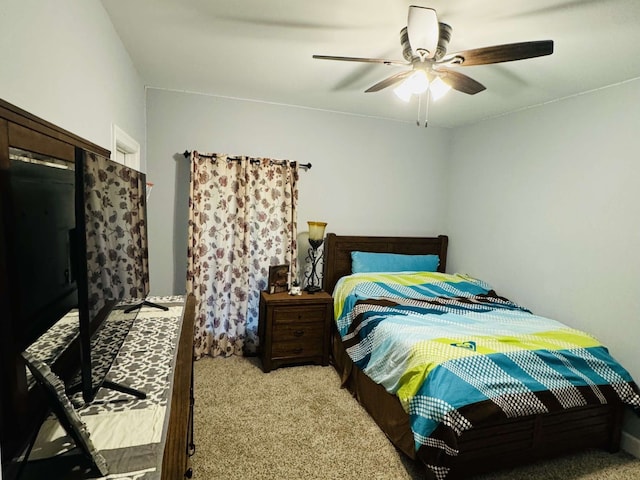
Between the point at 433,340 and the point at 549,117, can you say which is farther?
the point at 549,117

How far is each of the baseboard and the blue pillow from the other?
77.1 inches

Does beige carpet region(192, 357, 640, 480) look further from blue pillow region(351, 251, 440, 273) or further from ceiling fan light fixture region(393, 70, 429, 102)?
ceiling fan light fixture region(393, 70, 429, 102)

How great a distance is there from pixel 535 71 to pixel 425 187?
1.77m

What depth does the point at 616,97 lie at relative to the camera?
236 centimetres

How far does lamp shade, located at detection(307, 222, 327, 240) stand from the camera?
3.24 m

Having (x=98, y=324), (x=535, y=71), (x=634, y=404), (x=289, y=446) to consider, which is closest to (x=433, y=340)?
(x=289, y=446)

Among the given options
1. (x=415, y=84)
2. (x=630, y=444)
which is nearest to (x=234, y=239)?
(x=415, y=84)

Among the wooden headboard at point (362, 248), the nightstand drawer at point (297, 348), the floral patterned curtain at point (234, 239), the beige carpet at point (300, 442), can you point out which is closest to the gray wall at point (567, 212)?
the wooden headboard at point (362, 248)

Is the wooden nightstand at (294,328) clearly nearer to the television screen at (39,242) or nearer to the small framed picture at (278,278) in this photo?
the small framed picture at (278,278)

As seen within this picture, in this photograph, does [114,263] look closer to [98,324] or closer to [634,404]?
[98,324]

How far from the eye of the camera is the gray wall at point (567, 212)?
2.29 meters

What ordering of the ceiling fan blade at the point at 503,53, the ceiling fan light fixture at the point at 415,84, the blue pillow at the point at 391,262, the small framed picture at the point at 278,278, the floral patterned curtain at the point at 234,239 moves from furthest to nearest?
1. the blue pillow at the point at 391,262
2. the small framed picture at the point at 278,278
3. the floral patterned curtain at the point at 234,239
4. the ceiling fan light fixture at the point at 415,84
5. the ceiling fan blade at the point at 503,53

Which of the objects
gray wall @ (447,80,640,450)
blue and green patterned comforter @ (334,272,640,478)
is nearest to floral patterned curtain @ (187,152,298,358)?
blue and green patterned comforter @ (334,272,640,478)

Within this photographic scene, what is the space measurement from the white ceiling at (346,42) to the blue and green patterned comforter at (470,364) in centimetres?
175
